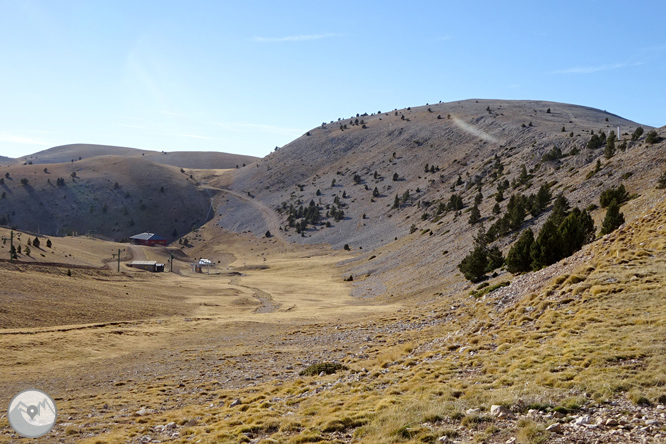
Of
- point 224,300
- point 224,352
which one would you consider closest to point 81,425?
point 224,352

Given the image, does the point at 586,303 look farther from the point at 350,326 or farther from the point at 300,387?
the point at 350,326

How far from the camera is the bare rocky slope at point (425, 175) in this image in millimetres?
56281

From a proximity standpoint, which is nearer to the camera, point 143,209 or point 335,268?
point 335,268

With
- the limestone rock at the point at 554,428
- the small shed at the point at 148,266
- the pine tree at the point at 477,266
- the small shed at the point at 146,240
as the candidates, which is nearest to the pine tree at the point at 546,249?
the pine tree at the point at 477,266

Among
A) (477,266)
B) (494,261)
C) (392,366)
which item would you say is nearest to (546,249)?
(477,266)

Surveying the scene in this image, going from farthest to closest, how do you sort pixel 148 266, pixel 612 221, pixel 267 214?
1. pixel 267 214
2. pixel 148 266
3. pixel 612 221

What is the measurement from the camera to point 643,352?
12188 millimetres

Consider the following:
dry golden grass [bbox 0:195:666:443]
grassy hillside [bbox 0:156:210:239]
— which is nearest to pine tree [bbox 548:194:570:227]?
dry golden grass [bbox 0:195:666:443]

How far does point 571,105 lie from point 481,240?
537 feet

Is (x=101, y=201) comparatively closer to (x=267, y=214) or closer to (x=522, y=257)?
(x=267, y=214)

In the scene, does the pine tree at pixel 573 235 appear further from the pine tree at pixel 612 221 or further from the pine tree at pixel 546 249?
the pine tree at pixel 612 221
